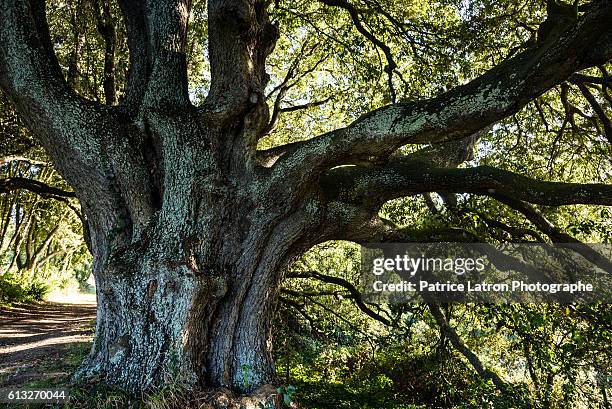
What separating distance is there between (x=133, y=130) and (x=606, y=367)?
6055 millimetres

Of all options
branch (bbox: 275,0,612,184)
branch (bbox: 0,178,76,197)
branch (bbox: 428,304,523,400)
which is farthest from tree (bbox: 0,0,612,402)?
branch (bbox: 0,178,76,197)

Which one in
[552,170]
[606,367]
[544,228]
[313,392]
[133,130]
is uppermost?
[552,170]

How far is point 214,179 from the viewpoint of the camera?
4.95 metres

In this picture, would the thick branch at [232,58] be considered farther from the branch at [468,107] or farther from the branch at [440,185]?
the branch at [440,185]

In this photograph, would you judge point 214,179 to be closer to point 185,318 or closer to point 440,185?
point 185,318

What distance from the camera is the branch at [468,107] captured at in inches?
145

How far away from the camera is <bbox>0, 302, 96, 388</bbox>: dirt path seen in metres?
5.36

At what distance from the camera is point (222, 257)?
4922mm

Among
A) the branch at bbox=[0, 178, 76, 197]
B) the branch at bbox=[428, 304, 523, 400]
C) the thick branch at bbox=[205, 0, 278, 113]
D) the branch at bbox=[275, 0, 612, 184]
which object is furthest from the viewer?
the branch at bbox=[0, 178, 76, 197]

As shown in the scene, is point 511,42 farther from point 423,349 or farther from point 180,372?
point 180,372

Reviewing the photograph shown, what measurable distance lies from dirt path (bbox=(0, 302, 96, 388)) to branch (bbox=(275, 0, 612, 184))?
151 inches

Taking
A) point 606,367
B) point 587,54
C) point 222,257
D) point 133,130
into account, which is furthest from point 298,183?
point 606,367

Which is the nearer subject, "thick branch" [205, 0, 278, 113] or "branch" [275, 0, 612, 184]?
"branch" [275, 0, 612, 184]

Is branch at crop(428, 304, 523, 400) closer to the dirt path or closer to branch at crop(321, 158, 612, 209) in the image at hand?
branch at crop(321, 158, 612, 209)
